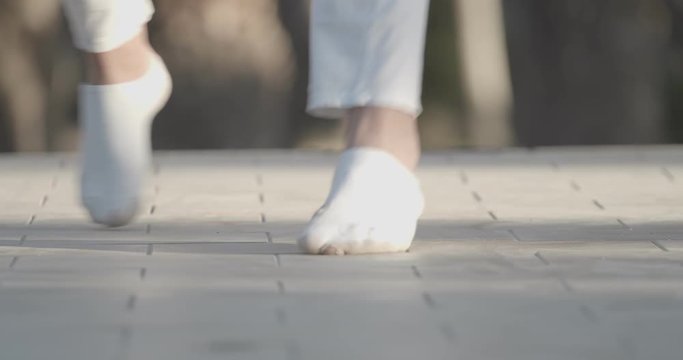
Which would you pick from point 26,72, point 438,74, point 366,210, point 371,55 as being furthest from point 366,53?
point 438,74

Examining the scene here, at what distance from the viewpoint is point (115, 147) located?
303 centimetres

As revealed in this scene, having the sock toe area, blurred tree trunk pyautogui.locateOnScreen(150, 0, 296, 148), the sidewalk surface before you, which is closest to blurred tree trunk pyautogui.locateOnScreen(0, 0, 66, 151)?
blurred tree trunk pyautogui.locateOnScreen(150, 0, 296, 148)

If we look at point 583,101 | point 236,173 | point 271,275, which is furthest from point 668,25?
point 271,275

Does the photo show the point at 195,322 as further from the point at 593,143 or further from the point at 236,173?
the point at 593,143

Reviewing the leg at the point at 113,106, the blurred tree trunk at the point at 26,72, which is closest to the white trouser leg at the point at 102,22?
the leg at the point at 113,106

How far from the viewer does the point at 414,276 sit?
97.5 inches

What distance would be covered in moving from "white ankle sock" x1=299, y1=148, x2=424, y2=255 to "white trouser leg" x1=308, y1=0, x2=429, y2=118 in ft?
0.26

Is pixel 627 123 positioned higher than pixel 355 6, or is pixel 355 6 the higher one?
pixel 355 6

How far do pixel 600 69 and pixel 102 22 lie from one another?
229 inches

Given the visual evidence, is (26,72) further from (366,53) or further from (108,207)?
(366,53)

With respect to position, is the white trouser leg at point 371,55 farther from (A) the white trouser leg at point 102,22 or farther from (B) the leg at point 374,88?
(A) the white trouser leg at point 102,22

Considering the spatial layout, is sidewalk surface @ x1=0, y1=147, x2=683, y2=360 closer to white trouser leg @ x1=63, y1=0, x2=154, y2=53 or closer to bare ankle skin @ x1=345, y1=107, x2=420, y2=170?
bare ankle skin @ x1=345, y1=107, x2=420, y2=170

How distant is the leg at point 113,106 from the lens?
300 centimetres

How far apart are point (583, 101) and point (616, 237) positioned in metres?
5.78
